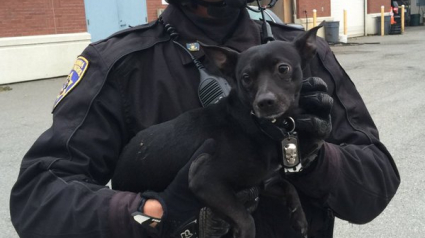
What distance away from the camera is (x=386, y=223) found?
13.4 feet

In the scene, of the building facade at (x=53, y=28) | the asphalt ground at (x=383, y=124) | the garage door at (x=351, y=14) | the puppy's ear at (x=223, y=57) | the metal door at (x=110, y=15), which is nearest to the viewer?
the puppy's ear at (x=223, y=57)

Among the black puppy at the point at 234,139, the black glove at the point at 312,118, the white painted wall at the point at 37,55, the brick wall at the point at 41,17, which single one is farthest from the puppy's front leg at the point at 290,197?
the brick wall at the point at 41,17

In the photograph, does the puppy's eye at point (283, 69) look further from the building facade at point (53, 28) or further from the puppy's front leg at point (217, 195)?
the building facade at point (53, 28)

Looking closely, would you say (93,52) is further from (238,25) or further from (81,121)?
(238,25)

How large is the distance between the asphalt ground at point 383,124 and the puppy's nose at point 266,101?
266 centimetres

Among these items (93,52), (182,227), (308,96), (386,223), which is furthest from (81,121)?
(386,223)

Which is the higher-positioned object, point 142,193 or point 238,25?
point 238,25

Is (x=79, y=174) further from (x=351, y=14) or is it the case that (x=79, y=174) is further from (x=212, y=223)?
(x=351, y=14)

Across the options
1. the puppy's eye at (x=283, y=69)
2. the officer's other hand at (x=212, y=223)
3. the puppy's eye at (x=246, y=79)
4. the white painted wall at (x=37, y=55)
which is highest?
the puppy's eye at (x=283, y=69)

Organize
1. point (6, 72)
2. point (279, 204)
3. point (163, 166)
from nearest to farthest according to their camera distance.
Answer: point (163, 166), point (279, 204), point (6, 72)

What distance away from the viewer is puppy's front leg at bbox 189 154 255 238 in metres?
1.70

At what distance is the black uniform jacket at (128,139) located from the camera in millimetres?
1725

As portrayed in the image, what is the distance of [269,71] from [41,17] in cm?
1180

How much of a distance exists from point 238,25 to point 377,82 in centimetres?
903
